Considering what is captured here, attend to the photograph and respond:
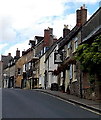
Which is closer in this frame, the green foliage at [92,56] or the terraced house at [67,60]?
the green foliage at [92,56]

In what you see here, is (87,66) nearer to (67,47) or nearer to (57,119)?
(57,119)

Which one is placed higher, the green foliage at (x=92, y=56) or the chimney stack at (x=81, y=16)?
the chimney stack at (x=81, y=16)

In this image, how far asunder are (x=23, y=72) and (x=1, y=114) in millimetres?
58415

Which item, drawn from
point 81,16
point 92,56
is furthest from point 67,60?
point 92,56

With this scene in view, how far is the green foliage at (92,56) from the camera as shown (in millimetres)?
19495

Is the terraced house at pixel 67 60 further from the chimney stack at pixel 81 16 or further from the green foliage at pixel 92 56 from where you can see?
the green foliage at pixel 92 56

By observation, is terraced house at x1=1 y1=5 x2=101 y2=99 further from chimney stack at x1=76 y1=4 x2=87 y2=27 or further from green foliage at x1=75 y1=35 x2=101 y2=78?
green foliage at x1=75 y1=35 x2=101 y2=78

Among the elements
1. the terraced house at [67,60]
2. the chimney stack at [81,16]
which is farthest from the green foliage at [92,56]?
the chimney stack at [81,16]

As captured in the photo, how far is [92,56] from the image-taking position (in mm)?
20062

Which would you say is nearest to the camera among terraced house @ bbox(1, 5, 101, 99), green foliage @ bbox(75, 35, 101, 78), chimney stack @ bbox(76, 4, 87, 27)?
green foliage @ bbox(75, 35, 101, 78)

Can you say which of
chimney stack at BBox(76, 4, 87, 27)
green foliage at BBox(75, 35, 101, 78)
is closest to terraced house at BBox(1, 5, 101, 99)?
chimney stack at BBox(76, 4, 87, 27)

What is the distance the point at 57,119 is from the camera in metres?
13.0

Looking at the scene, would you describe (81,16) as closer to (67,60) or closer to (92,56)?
(67,60)

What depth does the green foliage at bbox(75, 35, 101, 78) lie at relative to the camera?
19495mm
